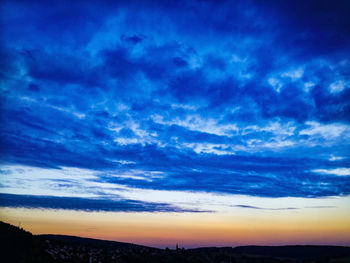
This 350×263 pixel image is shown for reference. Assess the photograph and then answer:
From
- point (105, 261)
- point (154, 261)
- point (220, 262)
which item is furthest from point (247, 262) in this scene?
point (105, 261)

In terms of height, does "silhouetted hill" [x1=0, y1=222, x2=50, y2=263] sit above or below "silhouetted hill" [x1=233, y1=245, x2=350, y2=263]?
above

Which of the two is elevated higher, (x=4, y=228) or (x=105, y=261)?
(x=4, y=228)

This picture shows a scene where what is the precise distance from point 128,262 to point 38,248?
21796mm

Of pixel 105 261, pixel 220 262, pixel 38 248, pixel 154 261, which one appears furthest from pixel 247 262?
pixel 38 248

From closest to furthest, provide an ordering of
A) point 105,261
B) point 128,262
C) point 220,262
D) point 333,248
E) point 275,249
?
1. point 105,261
2. point 128,262
3. point 220,262
4. point 333,248
5. point 275,249

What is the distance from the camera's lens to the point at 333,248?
366 feet

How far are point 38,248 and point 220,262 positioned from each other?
149 ft

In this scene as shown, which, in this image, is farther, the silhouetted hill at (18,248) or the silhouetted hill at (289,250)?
the silhouetted hill at (289,250)

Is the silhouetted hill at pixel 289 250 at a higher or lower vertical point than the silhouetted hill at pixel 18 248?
lower

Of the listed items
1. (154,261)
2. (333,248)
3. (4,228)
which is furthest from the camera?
(333,248)

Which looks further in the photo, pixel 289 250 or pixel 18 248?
pixel 289 250

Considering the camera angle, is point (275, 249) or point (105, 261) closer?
point (105, 261)

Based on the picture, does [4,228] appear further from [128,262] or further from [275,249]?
[275,249]

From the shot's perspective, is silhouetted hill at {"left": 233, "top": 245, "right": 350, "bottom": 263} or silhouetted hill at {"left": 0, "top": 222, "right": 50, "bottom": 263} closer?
silhouetted hill at {"left": 0, "top": 222, "right": 50, "bottom": 263}
